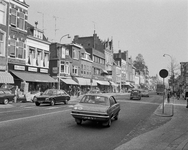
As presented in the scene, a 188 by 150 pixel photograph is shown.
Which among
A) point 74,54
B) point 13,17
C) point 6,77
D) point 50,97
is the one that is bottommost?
point 50,97

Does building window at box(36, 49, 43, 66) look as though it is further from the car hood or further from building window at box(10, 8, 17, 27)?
the car hood

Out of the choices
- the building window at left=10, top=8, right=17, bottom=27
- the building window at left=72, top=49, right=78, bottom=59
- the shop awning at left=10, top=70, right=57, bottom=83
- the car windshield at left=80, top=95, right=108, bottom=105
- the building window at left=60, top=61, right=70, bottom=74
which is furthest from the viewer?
the building window at left=72, top=49, right=78, bottom=59

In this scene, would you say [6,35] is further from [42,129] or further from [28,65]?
[42,129]

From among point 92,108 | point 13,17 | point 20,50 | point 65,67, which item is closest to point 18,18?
point 13,17

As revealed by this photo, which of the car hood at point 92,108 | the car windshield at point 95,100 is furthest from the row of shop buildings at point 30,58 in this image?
the car hood at point 92,108

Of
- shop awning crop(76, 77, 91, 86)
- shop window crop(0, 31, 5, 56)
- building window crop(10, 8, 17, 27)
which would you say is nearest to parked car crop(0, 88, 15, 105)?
shop window crop(0, 31, 5, 56)

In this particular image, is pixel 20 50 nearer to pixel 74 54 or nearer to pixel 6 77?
pixel 6 77

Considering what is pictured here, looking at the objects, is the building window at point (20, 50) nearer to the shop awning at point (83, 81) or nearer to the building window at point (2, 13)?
the building window at point (2, 13)

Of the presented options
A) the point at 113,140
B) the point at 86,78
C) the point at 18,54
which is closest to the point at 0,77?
the point at 18,54

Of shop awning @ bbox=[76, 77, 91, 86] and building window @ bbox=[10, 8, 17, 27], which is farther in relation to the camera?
shop awning @ bbox=[76, 77, 91, 86]

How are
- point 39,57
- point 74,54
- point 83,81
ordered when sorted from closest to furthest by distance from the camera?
point 39,57, point 74,54, point 83,81

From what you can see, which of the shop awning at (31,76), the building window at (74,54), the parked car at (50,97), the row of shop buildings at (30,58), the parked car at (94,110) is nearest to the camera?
the parked car at (94,110)

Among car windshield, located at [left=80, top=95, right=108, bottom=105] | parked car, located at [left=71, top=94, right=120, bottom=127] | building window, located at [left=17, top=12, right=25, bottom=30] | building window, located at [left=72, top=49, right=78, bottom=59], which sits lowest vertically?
parked car, located at [left=71, top=94, right=120, bottom=127]

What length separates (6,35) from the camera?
2767 centimetres
